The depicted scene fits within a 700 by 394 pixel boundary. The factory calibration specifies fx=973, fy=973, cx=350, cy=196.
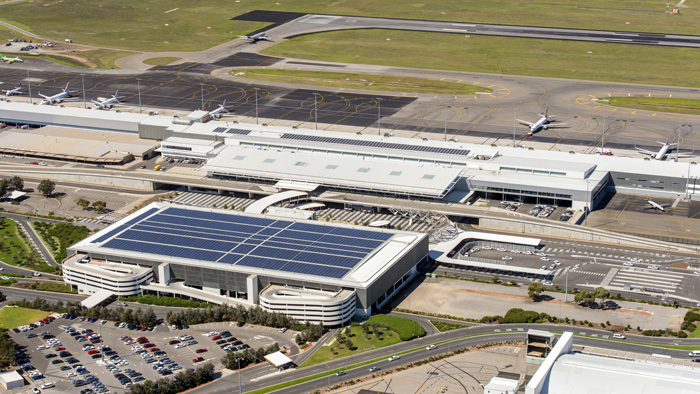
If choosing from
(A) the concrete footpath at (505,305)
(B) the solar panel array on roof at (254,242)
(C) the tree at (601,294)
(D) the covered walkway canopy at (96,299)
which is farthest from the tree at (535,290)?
(D) the covered walkway canopy at (96,299)

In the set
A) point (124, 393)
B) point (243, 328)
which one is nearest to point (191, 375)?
point (124, 393)

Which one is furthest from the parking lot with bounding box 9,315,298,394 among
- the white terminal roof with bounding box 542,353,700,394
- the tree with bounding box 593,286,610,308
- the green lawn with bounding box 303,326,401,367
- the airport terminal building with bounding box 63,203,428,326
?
the tree with bounding box 593,286,610,308

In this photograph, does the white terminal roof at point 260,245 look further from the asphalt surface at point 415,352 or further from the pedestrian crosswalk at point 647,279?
the pedestrian crosswalk at point 647,279

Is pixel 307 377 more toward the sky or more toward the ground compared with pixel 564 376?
more toward the ground

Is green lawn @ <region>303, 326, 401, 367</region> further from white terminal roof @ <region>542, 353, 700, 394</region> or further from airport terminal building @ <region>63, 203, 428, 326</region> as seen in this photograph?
white terminal roof @ <region>542, 353, 700, 394</region>

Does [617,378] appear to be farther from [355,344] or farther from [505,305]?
[355,344]

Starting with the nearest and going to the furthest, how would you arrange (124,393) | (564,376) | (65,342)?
(564,376) → (124,393) → (65,342)

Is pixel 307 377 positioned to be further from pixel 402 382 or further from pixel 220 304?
pixel 220 304
